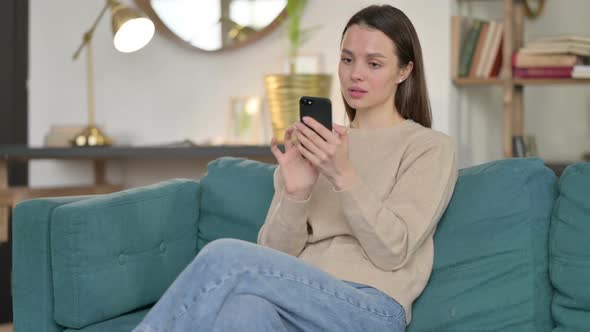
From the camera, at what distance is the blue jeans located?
1545 mm

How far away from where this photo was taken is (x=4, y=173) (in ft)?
11.0

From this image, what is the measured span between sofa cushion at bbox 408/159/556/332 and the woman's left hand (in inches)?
13.6

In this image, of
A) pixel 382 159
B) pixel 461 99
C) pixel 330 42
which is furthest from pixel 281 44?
pixel 382 159

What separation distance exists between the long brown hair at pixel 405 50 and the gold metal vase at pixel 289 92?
0.99 meters

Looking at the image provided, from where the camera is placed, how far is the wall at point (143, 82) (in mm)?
3275

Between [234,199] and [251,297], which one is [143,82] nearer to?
[234,199]

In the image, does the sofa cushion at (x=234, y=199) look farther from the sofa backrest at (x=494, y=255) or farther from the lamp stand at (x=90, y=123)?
the lamp stand at (x=90, y=123)

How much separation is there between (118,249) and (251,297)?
1.85 feet

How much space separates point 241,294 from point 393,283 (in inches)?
14.6

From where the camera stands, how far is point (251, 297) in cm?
156

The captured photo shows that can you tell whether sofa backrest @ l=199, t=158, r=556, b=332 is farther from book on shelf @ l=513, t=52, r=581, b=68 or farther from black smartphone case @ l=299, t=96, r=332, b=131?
book on shelf @ l=513, t=52, r=581, b=68

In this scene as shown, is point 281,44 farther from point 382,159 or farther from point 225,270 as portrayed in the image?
point 225,270

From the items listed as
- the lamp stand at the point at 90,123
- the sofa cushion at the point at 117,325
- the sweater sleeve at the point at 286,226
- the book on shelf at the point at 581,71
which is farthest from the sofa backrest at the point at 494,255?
the lamp stand at the point at 90,123

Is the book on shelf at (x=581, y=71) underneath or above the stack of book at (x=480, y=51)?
underneath
